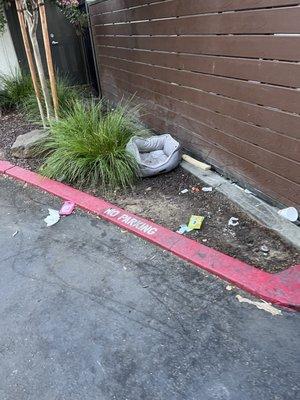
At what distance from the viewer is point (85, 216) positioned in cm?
359

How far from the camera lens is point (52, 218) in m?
3.60

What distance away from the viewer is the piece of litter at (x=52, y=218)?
11.6 feet

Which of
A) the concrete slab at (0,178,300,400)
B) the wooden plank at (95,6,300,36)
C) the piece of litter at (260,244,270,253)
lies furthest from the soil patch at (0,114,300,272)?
the wooden plank at (95,6,300,36)

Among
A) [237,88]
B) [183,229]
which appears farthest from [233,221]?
[237,88]

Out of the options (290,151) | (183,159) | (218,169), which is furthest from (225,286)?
(183,159)

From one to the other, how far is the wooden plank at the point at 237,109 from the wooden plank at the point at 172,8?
2.50 feet

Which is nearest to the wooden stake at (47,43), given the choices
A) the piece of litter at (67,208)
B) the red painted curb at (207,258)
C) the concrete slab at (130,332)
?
the piece of litter at (67,208)

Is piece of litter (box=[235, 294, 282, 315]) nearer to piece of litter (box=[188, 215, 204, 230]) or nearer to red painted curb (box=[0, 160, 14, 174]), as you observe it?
piece of litter (box=[188, 215, 204, 230])

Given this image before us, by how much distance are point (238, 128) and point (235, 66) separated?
549mm

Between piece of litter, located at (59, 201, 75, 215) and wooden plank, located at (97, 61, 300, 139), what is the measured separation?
1.73m

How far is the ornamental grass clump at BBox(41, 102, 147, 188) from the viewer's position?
4.00 m

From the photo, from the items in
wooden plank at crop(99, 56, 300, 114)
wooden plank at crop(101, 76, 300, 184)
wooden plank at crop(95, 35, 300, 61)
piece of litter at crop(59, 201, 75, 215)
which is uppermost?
wooden plank at crop(95, 35, 300, 61)

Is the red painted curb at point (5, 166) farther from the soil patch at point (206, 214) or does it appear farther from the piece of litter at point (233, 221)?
the piece of litter at point (233, 221)

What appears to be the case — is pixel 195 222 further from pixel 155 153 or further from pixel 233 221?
pixel 155 153
